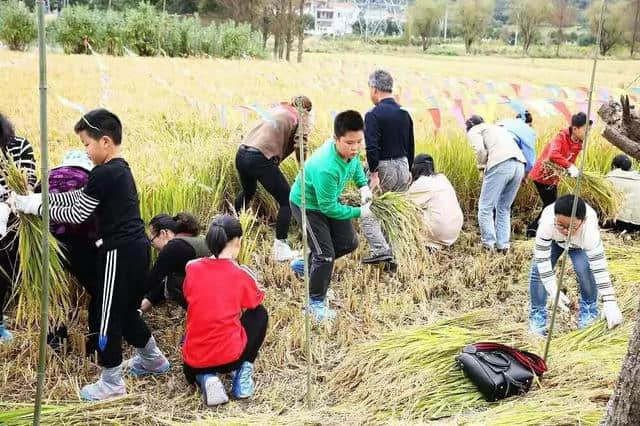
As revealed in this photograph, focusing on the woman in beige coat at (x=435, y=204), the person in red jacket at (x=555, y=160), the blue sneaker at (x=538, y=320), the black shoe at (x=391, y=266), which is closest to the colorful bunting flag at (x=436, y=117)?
the person in red jacket at (x=555, y=160)

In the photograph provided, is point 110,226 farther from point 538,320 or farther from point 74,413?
point 538,320

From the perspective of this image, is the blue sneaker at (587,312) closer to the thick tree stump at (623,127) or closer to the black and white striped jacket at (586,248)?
the black and white striped jacket at (586,248)

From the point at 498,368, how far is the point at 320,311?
1242 millimetres

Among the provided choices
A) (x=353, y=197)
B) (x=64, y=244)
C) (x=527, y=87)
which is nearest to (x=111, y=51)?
(x=527, y=87)

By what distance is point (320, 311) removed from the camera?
3.88 m

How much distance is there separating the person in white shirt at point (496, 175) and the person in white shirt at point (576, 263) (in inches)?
46.1

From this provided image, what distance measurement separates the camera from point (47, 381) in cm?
304

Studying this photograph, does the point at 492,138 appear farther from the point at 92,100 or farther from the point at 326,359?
the point at 92,100

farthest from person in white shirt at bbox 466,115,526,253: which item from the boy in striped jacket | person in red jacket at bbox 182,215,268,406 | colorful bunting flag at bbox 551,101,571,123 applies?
the boy in striped jacket

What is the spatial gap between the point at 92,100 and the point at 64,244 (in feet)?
17.8

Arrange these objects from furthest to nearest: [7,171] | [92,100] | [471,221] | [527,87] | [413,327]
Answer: [92,100]
[527,87]
[471,221]
[413,327]
[7,171]

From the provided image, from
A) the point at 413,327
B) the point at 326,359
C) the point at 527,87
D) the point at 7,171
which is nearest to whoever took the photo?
the point at 7,171

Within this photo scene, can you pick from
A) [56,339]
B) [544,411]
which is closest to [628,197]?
[544,411]

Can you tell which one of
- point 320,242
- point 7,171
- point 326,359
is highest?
point 7,171
